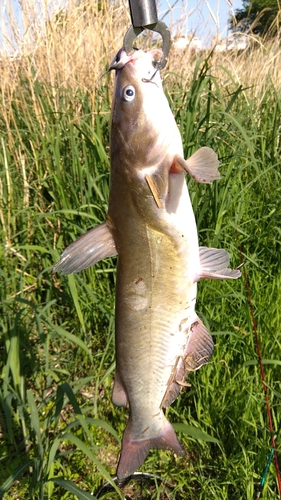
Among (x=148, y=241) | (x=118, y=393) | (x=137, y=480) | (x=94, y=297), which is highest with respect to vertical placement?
(x=148, y=241)

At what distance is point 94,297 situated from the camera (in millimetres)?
2047

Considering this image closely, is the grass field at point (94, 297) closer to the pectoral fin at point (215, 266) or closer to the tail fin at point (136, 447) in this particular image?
the tail fin at point (136, 447)

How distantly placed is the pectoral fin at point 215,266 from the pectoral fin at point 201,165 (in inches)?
7.7

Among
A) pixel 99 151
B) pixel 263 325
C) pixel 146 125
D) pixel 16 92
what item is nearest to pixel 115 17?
pixel 16 92

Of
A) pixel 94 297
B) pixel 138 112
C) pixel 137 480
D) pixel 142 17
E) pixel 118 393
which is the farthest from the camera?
pixel 94 297

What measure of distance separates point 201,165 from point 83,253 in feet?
0.95

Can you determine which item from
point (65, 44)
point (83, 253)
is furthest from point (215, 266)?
point (65, 44)

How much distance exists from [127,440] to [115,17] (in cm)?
261

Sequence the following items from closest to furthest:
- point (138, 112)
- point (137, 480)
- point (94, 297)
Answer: point (138, 112)
point (137, 480)
point (94, 297)

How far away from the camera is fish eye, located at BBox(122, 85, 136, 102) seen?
2.87 feet

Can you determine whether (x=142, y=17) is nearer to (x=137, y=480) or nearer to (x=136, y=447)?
(x=136, y=447)

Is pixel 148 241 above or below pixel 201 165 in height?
below

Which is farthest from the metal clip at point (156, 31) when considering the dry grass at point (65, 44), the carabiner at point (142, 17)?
the dry grass at point (65, 44)

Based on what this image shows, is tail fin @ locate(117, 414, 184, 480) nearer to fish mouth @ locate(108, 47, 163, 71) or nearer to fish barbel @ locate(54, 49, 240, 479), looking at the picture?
fish barbel @ locate(54, 49, 240, 479)
